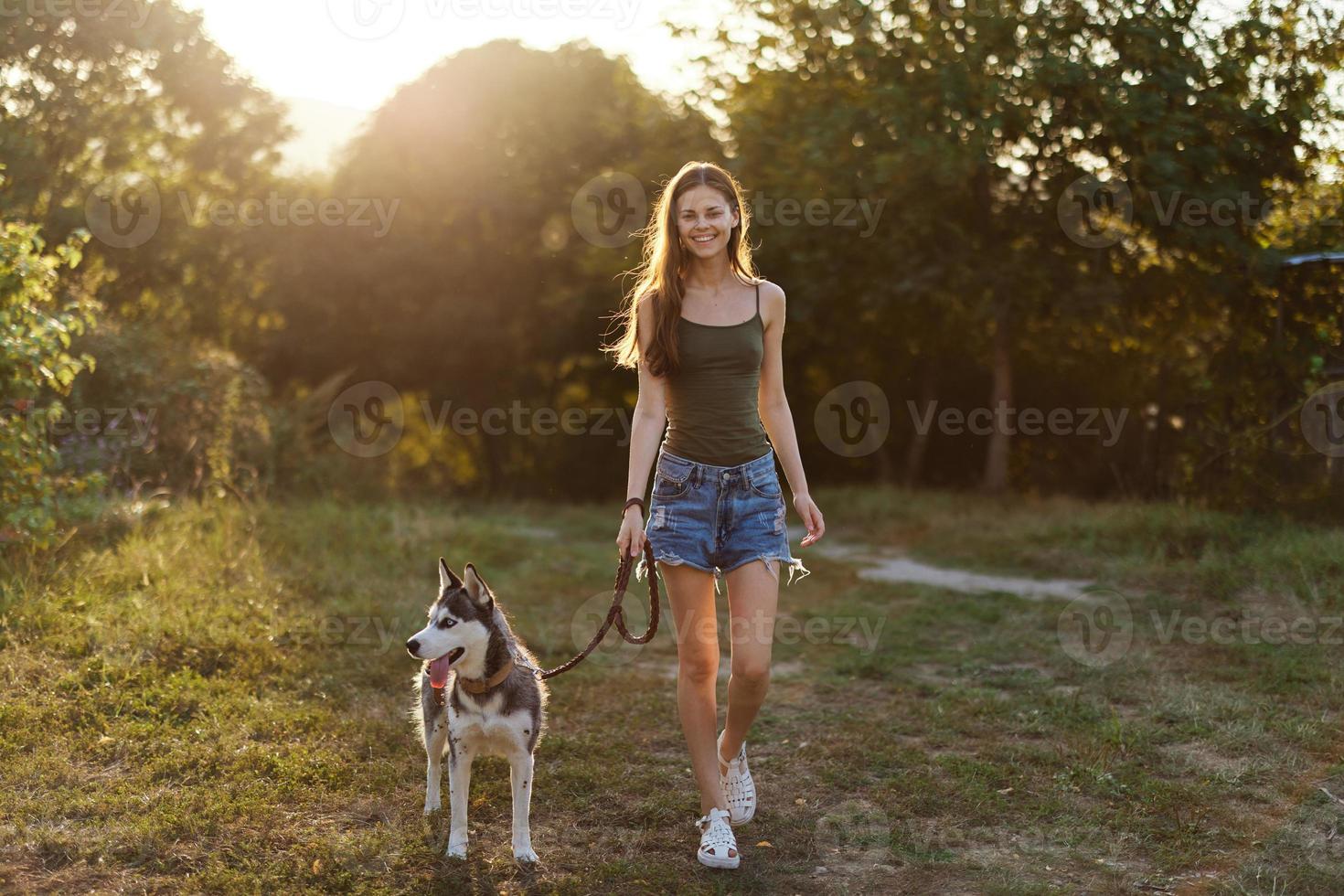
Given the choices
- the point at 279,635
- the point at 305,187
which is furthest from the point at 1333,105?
the point at 305,187

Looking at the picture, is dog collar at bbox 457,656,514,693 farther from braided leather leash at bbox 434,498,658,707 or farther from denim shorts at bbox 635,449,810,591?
denim shorts at bbox 635,449,810,591

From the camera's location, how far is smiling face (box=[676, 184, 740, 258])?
4141 millimetres

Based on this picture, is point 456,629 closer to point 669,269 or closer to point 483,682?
point 483,682

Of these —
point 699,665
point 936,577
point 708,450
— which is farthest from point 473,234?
point 699,665

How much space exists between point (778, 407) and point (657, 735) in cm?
233

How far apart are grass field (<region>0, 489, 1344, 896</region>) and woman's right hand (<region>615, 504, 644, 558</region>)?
1208mm

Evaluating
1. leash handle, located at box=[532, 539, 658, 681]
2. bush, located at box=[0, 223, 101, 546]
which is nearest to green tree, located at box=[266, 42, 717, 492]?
bush, located at box=[0, 223, 101, 546]

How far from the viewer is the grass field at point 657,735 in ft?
13.7

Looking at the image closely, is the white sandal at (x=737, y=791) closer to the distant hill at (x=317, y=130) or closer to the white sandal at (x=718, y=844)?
the white sandal at (x=718, y=844)

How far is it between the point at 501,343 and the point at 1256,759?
15261mm

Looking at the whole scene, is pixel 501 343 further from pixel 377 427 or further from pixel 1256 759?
pixel 1256 759

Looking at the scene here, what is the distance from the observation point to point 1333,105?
37.0 feet

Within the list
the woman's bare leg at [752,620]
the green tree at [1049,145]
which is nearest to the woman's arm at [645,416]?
the woman's bare leg at [752,620]

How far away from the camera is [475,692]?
4238mm
